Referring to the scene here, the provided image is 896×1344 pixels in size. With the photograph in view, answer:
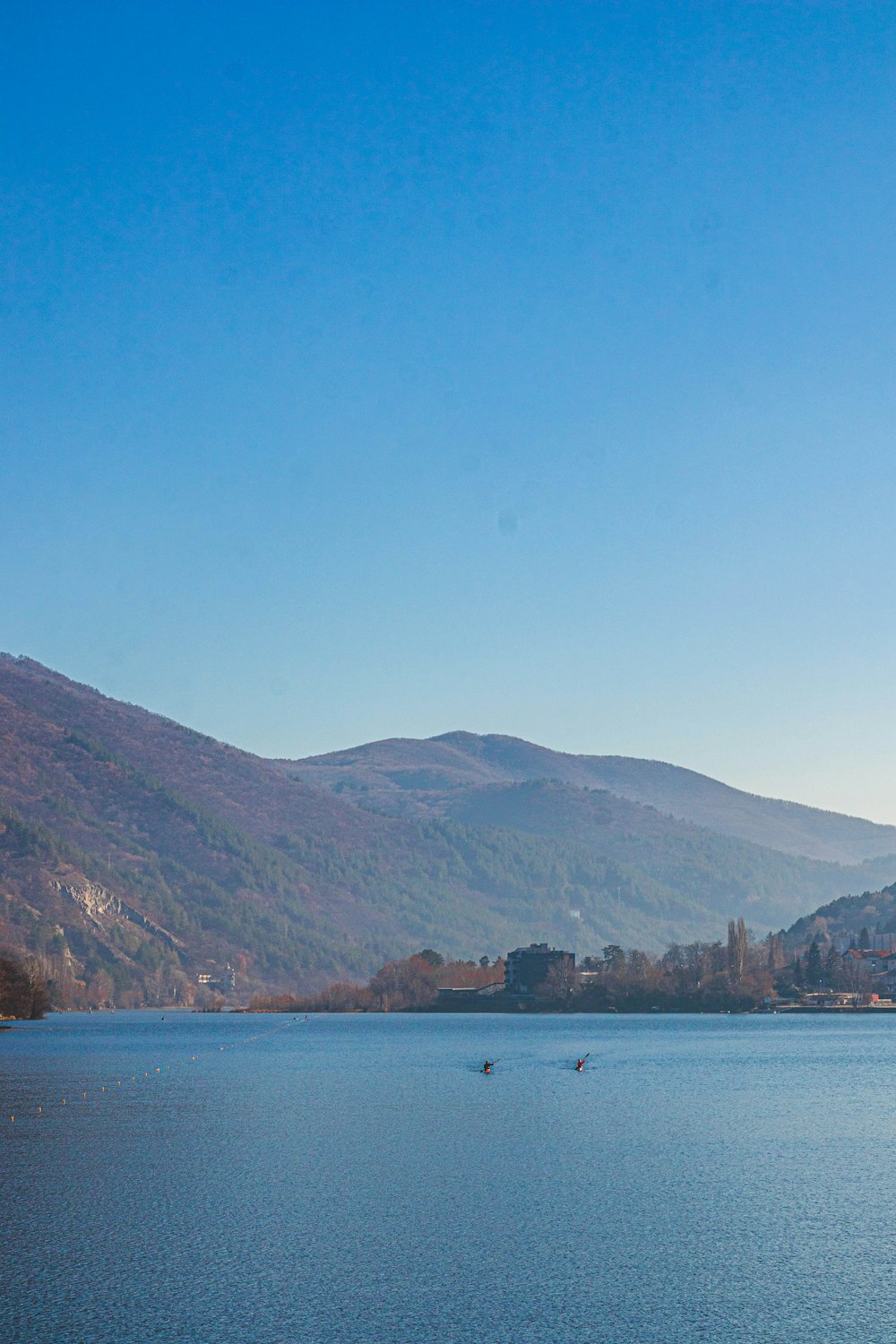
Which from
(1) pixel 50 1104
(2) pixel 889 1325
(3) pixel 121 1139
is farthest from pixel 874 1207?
(1) pixel 50 1104

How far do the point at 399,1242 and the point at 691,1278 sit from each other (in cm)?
1320

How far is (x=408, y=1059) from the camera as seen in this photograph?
180375 mm

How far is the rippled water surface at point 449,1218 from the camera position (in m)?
52.5

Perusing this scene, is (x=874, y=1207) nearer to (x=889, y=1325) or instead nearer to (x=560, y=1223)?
(x=560, y=1223)

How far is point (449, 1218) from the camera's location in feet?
225

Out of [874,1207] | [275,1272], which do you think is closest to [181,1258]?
[275,1272]

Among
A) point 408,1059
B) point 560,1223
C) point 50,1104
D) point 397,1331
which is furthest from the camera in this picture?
point 408,1059

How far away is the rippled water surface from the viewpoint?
52469 millimetres

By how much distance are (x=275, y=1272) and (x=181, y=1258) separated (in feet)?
16.0

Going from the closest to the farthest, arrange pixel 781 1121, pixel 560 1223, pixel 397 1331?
pixel 397 1331 → pixel 560 1223 → pixel 781 1121

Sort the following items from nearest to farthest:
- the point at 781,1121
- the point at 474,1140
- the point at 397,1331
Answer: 1. the point at 397,1331
2. the point at 474,1140
3. the point at 781,1121

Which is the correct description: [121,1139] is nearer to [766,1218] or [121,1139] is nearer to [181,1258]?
[181,1258]

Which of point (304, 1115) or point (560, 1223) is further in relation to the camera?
point (304, 1115)

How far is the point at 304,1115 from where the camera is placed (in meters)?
110
